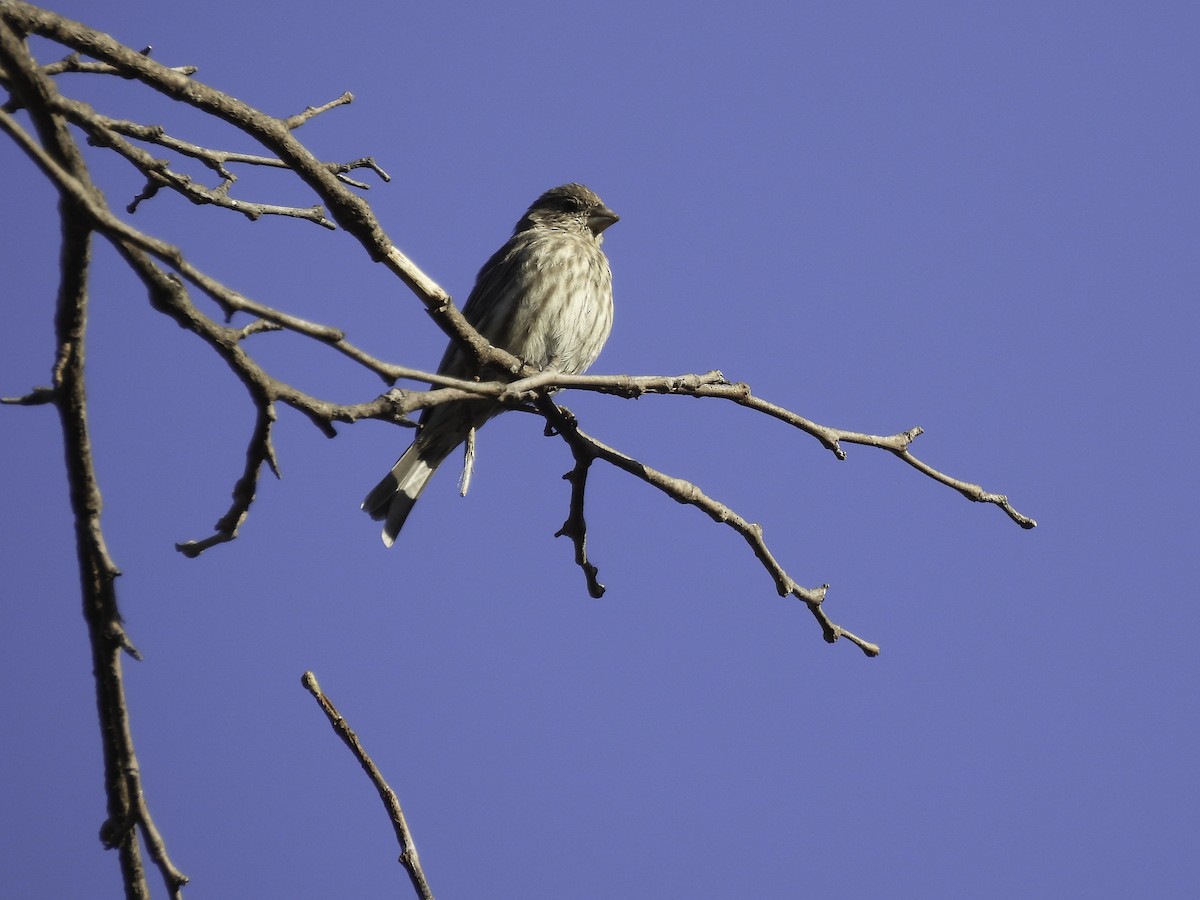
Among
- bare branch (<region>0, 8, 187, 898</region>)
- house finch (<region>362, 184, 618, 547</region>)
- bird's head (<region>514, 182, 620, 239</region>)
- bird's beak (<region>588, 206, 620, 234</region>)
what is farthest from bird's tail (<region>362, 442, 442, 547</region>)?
bare branch (<region>0, 8, 187, 898</region>)

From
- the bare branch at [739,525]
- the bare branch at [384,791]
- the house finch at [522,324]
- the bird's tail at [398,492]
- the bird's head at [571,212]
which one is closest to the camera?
the bare branch at [384,791]

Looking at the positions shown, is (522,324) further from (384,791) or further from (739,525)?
(384,791)

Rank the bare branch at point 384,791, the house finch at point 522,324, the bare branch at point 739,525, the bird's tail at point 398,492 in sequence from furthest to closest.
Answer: the house finch at point 522,324, the bird's tail at point 398,492, the bare branch at point 739,525, the bare branch at point 384,791

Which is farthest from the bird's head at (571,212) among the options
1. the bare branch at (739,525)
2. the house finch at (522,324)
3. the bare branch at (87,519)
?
the bare branch at (87,519)

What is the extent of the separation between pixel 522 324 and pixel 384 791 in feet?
14.4

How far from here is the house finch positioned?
653 centimetres

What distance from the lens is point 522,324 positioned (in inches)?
270

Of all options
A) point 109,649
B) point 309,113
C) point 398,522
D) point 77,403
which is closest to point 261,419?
point 77,403

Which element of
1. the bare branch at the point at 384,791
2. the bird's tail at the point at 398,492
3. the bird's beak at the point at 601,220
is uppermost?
the bird's beak at the point at 601,220

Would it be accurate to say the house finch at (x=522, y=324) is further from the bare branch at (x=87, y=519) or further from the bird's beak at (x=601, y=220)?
the bare branch at (x=87, y=519)

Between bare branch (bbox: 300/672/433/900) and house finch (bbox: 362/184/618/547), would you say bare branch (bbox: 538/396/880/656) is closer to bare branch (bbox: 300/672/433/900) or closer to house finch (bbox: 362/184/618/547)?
bare branch (bbox: 300/672/433/900)

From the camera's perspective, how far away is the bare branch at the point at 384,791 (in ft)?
8.45

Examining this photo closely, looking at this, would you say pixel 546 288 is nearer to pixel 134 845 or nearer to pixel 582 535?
pixel 582 535

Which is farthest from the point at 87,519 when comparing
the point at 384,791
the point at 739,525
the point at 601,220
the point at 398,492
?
the point at 601,220
